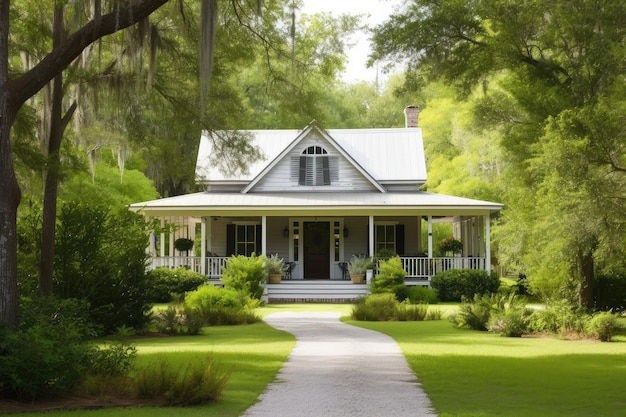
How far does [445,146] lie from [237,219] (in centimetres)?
1419

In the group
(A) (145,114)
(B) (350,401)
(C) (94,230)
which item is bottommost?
(B) (350,401)

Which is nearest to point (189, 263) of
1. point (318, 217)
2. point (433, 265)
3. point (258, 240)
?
point (258, 240)

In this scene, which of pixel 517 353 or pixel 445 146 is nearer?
pixel 517 353

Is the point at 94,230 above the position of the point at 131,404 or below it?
above

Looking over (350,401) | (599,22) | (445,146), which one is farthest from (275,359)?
(445,146)

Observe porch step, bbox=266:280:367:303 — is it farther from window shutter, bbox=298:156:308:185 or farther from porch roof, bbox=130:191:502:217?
window shutter, bbox=298:156:308:185

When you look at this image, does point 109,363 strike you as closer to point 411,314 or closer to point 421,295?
point 411,314

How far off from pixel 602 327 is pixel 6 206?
1151cm

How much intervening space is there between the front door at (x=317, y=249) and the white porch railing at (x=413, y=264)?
3209mm

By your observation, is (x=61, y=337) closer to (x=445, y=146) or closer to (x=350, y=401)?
(x=350, y=401)

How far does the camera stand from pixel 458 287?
93.0 feet

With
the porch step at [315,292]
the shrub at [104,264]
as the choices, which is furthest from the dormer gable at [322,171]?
the shrub at [104,264]

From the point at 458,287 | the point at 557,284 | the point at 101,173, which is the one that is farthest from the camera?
the point at 101,173

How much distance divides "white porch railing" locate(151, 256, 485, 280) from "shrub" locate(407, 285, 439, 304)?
2.12 m
